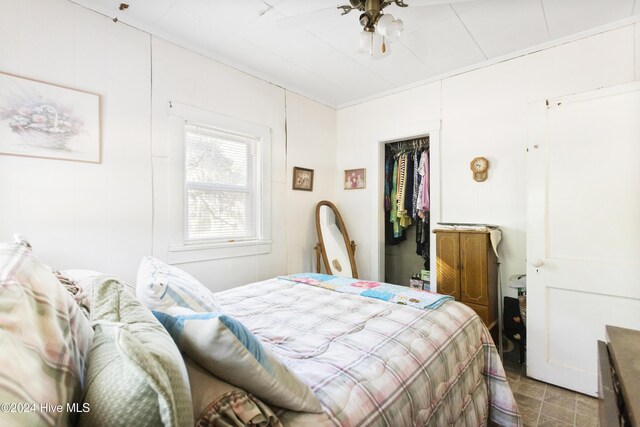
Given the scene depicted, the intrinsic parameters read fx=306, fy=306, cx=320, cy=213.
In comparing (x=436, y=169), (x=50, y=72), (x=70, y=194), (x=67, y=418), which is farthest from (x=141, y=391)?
(x=436, y=169)

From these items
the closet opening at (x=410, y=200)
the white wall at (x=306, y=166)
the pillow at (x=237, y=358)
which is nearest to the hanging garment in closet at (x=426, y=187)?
the closet opening at (x=410, y=200)

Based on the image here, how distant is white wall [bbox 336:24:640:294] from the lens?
237 centimetres

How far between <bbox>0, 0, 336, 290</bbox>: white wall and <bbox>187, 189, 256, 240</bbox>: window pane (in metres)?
0.24

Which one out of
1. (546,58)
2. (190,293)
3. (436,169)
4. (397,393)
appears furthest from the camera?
(436,169)

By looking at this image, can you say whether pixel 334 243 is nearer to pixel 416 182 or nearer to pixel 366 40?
pixel 416 182

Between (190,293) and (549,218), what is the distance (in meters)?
2.51

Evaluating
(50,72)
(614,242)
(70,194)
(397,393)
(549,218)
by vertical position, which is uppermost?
(50,72)

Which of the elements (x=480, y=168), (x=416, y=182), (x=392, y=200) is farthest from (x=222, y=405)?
(x=392, y=200)

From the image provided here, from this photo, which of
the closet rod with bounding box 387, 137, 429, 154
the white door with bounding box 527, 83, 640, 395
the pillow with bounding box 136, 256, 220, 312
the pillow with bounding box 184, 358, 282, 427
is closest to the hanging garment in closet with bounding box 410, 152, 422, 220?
the closet rod with bounding box 387, 137, 429, 154

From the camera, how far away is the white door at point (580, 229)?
2.05 meters

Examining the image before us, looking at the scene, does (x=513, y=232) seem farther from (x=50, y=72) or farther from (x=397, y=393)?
(x=50, y=72)

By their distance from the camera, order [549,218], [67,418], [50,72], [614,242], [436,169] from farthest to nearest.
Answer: [436,169], [549,218], [614,242], [50,72], [67,418]

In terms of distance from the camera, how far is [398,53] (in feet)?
8.91

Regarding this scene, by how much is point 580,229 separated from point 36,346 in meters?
2.88
